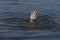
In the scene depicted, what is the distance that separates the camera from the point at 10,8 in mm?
9312

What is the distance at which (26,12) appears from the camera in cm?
884

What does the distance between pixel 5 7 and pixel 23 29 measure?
2879mm

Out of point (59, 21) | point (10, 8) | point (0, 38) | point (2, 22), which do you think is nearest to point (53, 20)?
point (59, 21)

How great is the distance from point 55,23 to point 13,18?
1.14 m

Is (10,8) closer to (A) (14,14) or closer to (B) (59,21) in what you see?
(A) (14,14)

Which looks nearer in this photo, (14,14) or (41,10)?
(14,14)

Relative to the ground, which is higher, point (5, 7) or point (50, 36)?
point (5, 7)

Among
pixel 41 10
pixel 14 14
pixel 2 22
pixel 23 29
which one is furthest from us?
pixel 41 10

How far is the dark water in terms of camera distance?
5907 millimetres

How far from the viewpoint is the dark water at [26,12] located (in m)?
5.91

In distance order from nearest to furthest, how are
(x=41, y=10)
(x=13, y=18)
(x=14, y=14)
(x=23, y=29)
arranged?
(x=23, y=29) → (x=13, y=18) → (x=14, y=14) → (x=41, y=10)

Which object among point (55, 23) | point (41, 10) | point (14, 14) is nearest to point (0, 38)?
point (55, 23)

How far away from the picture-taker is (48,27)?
705 centimetres

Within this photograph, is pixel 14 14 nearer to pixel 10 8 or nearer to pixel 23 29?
pixel 10 8
